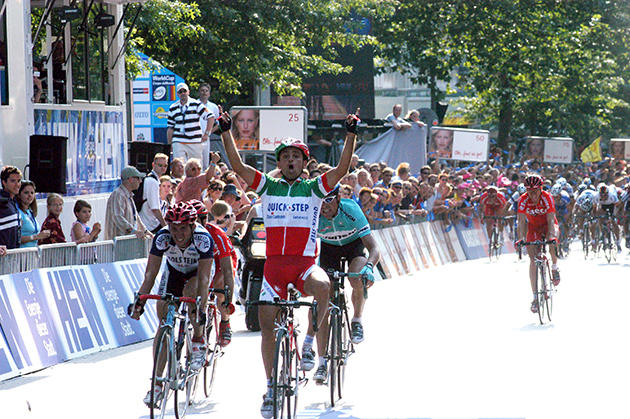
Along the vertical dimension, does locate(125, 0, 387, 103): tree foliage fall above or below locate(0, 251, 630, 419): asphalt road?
above

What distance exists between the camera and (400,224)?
23969 millimetres

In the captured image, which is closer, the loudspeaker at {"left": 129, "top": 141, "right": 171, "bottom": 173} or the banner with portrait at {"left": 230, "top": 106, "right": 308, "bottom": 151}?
the loudspeaker at {"left": 129, "top": 141, "right": 171, "bottom": 173}

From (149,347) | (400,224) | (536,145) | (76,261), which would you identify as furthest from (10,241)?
(536,145)

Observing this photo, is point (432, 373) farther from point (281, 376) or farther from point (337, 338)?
point (281, 376)

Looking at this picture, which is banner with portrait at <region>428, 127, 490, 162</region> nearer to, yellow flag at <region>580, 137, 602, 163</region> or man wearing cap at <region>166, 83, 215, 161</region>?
man wearing cap at <region>166, 83, 215, 161</region>

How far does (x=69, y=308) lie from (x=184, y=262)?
304cm

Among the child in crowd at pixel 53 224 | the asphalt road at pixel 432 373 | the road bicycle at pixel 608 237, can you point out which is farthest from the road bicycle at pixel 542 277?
the road bicycle at pixel 608 237

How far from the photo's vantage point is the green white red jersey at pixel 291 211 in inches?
336

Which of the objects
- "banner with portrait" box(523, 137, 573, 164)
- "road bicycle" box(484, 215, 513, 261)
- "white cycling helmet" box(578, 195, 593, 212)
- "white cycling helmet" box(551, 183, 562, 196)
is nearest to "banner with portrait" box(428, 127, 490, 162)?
"white cycling helmet" box(551, 183, 562, 196)

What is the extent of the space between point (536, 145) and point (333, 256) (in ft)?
117

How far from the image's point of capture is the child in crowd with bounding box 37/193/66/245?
12.5 metres

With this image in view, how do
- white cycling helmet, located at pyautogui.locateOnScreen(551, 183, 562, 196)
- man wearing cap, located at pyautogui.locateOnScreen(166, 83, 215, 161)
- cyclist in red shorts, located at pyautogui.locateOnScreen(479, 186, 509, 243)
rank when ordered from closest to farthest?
man wearing cap, located at pyautogui.locateOnScreen(166, 83, 215, 161)
cyclist in red shorts, located at pyautogui.locateOnScreen(479, 186, 509, 243)
white cycling helmet, located at pyautogui.locateOnScreen(551, 183, 562, 196)

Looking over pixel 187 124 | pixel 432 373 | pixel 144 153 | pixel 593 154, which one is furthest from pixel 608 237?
pixel 593 154

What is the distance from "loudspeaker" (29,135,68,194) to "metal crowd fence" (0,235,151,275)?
1.52 meters
